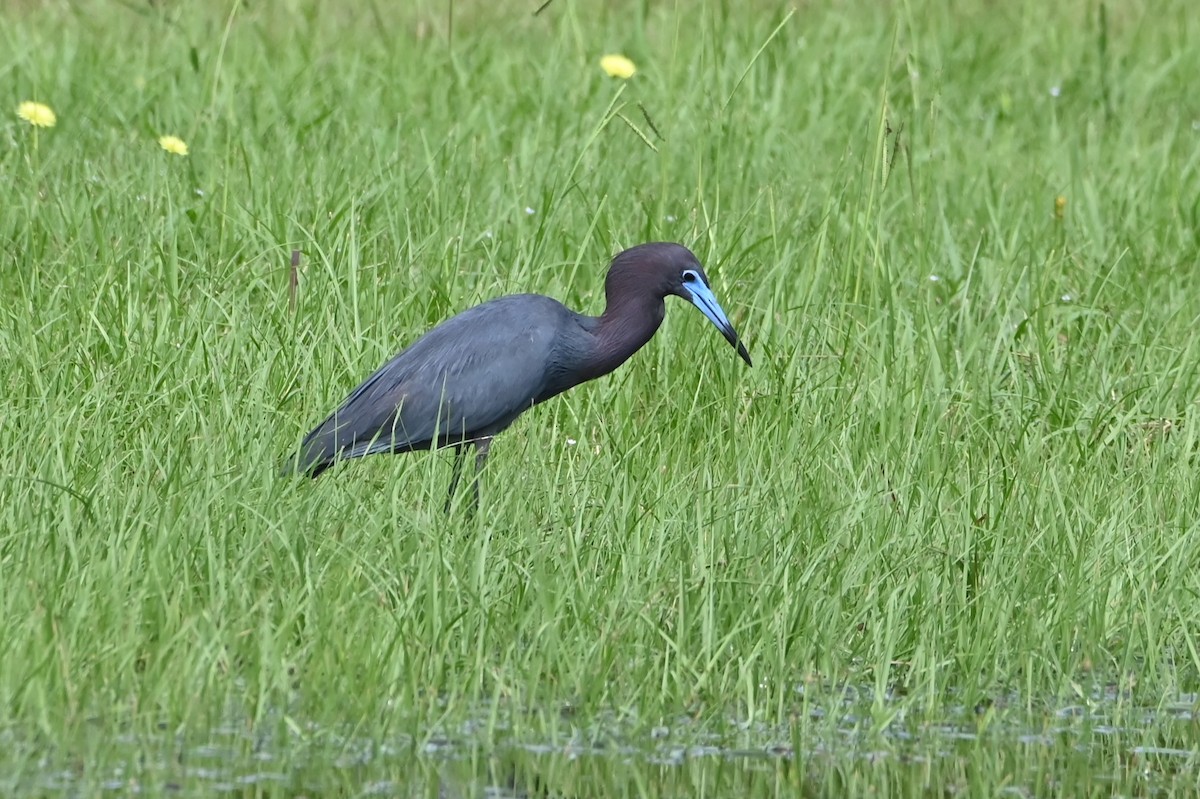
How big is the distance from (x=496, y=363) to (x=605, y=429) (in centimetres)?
38

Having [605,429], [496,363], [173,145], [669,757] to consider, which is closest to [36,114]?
[173,145]

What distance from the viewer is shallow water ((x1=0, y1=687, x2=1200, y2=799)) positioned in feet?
10.3

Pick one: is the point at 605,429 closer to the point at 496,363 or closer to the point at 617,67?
the point at 496,363

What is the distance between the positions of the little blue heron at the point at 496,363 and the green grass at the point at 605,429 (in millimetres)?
109

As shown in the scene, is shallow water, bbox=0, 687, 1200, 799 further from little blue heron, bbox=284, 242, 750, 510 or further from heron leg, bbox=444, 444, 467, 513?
little blue heron, bbox=284, 242, 750, 510

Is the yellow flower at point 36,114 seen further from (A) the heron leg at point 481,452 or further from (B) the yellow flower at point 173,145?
(A) the heron leg at point 481,452

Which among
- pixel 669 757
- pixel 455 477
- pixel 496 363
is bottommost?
pixel 669 757

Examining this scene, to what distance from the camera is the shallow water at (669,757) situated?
3146 millimetres

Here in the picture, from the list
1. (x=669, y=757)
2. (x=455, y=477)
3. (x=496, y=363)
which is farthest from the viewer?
(x=496, y=363)

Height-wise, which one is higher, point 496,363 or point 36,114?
point 36,114

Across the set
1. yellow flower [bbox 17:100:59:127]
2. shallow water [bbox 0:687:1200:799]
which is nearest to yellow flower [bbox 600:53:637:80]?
yellow flower [bbox 17:100:59:127]

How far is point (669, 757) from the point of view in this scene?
3395mm

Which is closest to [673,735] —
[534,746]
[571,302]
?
[534,746]

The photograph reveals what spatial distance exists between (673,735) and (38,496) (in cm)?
145
